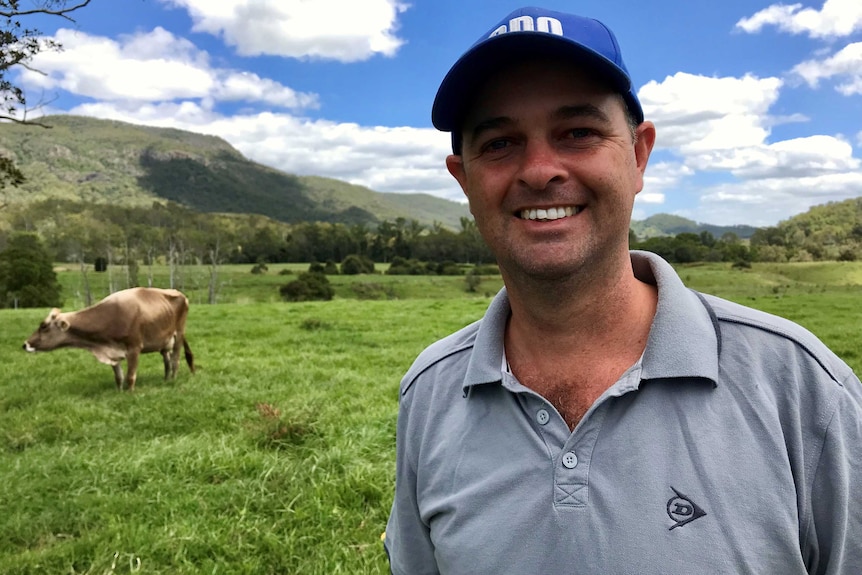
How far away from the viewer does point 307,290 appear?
167 ft

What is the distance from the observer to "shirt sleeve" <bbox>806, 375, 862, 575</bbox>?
54.9 inches

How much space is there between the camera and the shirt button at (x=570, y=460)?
5.10 ft

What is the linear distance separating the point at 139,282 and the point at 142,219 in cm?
5577

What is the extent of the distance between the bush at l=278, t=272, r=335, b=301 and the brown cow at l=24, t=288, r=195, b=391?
3849 cm

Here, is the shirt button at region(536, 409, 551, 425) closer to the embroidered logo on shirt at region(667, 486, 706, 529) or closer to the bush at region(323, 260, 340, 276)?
the embroidered logo on shirt at region(667, 486, 706, 529)

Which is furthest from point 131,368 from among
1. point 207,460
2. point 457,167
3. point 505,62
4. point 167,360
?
point 505,62

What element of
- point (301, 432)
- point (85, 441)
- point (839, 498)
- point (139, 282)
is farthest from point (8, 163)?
point (139, 282)

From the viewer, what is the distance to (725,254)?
4888 centimetres

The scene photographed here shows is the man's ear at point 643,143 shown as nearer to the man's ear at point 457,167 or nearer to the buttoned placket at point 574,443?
the man's ear at point 457,167

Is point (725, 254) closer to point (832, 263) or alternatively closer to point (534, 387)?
point (832, 263)

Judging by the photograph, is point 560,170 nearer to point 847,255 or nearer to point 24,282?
point 24,282

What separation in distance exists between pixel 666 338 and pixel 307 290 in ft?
166

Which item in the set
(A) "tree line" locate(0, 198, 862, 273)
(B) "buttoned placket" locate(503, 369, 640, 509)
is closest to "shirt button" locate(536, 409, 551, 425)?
(B) "buttoned placket" locate(503, 369, 640, 509)

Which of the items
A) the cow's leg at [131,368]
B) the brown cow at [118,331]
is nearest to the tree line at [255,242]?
the brown cow at [118,331]
